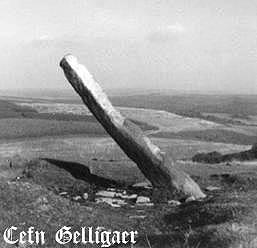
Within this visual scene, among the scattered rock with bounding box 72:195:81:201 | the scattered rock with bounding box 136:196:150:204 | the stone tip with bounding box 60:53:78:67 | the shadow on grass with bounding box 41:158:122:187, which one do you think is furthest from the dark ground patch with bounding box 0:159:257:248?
the stone tip with bounding box 60:53:78:67

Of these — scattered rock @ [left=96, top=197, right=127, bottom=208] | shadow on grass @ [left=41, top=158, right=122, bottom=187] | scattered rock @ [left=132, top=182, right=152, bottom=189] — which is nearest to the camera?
scattered rock @ [left=96, top=197, right=127, bottom=208]

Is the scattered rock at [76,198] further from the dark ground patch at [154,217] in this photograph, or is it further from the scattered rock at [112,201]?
the scattered rock at [112,201]

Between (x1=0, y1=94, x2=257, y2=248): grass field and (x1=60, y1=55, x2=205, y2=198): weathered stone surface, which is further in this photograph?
(x1=60, y1=55, x2=205, y2=198): weathered stone surface

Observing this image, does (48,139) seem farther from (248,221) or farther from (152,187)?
(248,221)

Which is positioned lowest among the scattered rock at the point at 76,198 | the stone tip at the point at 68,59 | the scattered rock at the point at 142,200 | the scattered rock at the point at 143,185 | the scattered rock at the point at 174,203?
the scattered rock at the point at 174,203

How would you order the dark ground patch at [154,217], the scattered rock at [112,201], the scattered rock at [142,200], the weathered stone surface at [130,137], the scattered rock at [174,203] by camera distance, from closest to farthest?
the dark ground patch at [154,217] < the scattered rock at [112,201] < the scattered rock at [174,203] < the scattered rock at [142,200] < the weathered stone surface at [130,137]

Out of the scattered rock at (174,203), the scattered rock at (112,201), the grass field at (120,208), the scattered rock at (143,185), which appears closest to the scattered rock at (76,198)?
the grass field at (120,208)

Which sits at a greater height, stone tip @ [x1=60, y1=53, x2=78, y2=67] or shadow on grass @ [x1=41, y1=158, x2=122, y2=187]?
stone tip @ [x1=60, y1=53, x2=78, y2=67]

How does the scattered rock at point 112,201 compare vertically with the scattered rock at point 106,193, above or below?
below

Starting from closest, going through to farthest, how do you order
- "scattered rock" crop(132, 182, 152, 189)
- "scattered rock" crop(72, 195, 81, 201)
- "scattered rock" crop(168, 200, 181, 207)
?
"scattered rock" crop(168, 200, 181, 207) → "scattered rock" crop(72, 195, 81, 201) → "scattered rock" crop(132, 182, 152, 189)

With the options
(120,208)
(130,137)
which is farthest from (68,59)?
(120,208)

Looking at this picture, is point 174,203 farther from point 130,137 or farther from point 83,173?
point 83,173

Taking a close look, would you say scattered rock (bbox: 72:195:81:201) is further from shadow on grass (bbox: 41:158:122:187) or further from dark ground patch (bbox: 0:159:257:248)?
shadow on grass (bbox: 41:158:122:187)
